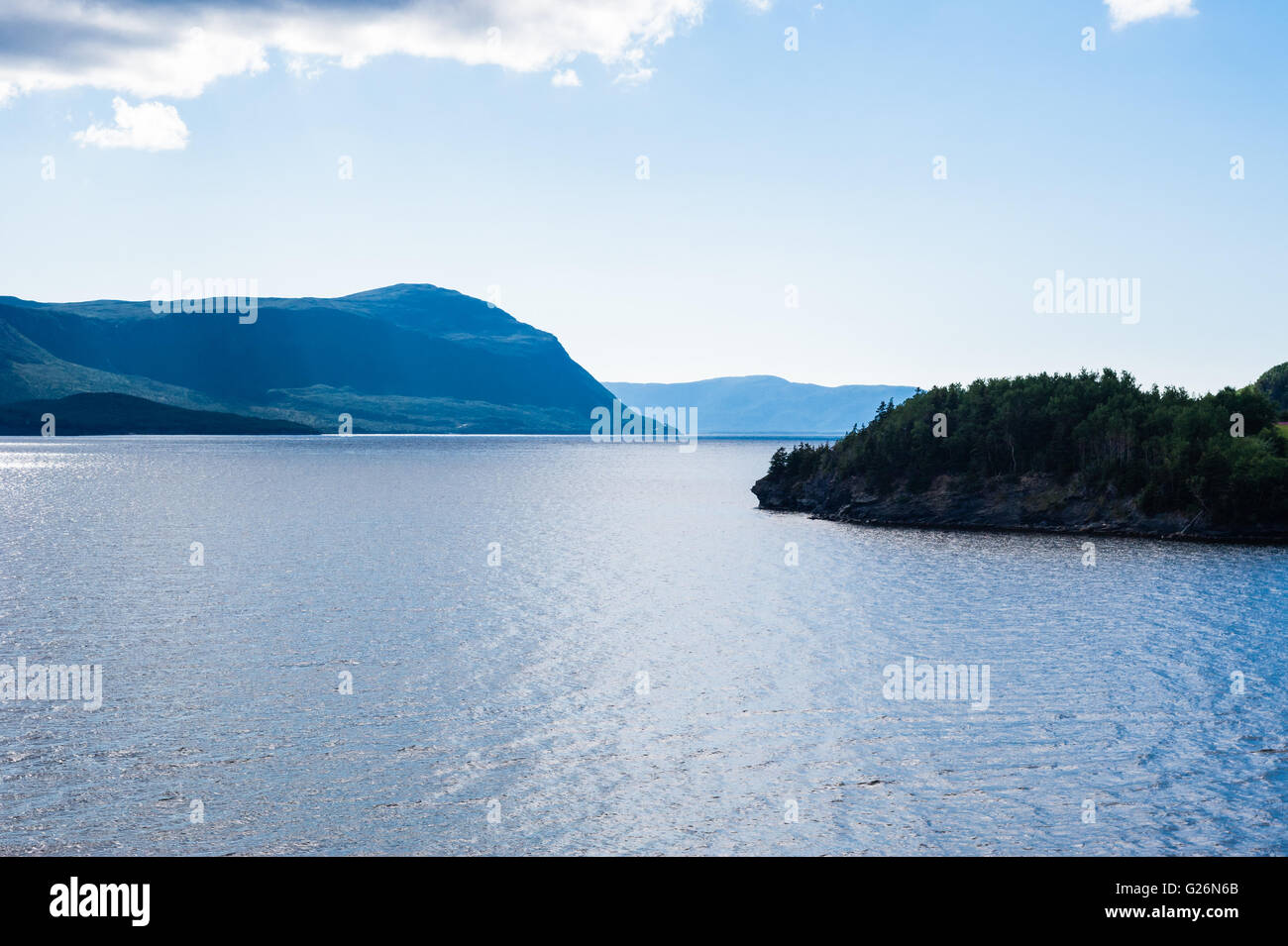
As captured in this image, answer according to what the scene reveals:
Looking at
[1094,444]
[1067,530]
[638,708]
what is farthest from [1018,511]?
[638,708]

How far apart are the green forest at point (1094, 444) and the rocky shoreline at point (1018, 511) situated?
1250mm

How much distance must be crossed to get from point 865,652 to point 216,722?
1253 inches

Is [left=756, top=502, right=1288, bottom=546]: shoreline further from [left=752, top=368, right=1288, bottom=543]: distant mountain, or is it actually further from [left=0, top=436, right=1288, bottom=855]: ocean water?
[left=0, top=436, right=1288, bottom=855]: ocean water

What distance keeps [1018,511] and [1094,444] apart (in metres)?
11.7

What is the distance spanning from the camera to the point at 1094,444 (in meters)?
120

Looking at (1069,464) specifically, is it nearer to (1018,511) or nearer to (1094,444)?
(1094,444)

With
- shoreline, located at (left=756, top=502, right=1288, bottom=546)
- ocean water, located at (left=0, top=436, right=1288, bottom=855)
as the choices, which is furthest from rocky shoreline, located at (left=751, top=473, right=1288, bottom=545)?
ocean water, located at (left=0, top=436, right=1288, bottom=855)

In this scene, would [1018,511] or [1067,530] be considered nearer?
[1067,530]

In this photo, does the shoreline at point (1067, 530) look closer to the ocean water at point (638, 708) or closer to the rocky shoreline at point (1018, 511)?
the rocky shoreline at point (1018, 511)

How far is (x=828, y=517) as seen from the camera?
444ft

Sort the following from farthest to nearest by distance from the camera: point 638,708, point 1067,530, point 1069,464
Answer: point 1069,464 → point 1067,530 → point 638,708

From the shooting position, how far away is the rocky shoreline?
108250mm

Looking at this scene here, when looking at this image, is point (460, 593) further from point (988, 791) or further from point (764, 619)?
point (988, 791)
